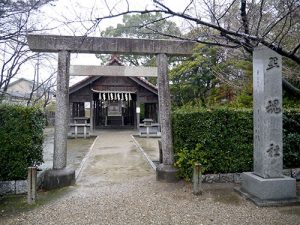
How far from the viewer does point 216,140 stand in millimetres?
6805

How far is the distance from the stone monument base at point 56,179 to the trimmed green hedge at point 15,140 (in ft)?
1.83

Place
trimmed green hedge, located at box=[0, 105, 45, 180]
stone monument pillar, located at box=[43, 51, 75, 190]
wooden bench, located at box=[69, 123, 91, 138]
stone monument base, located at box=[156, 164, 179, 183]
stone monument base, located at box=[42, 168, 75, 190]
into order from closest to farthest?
trimmed green hedge, located at box=[0, 105, 45, 180] < stone monument base, located at box=[42, 168, 75, 190] < stone monument pillar, located at box=[43, 51, 75, 190] < stone monument base, located at box=[156, 164, 179, 183] < wooden bench, located at box=[69, 123, 91, 138]

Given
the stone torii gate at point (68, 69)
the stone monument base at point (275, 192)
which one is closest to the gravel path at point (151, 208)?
the stone monument base at point (275, 192)

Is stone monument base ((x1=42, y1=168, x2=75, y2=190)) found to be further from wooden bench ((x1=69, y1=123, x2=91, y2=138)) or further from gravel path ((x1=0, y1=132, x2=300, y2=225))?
wooden bench ((x1=69, y1=123, x2=91, y2=138))

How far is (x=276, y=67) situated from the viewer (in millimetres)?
5547

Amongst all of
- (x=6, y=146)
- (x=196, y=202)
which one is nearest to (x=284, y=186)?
(x=196, y=202)

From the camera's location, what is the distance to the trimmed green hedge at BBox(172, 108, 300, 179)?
22.2 feet

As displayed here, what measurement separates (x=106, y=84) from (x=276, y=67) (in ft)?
58.9

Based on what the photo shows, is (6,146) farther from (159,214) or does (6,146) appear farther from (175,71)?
(175,71)

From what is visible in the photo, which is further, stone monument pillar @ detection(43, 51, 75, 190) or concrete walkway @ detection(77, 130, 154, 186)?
concrete walkway @ detection(77, 130, 154, 186)

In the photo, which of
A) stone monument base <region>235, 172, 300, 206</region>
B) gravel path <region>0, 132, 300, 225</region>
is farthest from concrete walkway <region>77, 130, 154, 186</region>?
stone monument base <region>235, 172, 300, 206</region>

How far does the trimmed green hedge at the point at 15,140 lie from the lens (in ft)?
19.7

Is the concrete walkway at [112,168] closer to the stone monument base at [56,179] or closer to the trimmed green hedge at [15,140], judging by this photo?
the stone monument base at [56,179]

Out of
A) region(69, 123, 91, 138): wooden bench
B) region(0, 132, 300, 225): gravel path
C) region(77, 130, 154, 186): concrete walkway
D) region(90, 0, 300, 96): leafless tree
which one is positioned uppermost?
region(90, 0, 300, 96): leafless tree
